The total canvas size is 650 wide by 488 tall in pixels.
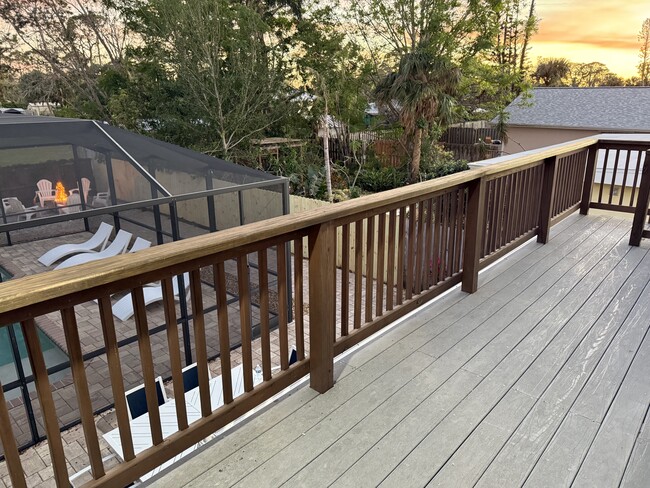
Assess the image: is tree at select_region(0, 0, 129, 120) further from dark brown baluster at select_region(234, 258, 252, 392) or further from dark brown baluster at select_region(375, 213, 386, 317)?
dark brown baluster at select_region(234, 258, 252, 392)

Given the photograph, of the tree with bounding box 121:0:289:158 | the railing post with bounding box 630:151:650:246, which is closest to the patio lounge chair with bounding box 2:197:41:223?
the tree with bounding box 121:0:289:158

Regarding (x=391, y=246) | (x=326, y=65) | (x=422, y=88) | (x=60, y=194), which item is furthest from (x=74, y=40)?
(x=391, y=246)

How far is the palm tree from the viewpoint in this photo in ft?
44.6

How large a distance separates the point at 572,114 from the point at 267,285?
752 inches

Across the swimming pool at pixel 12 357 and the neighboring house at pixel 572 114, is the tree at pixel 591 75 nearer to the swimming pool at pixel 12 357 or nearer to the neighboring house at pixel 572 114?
the neighboring house at pixel 572 114

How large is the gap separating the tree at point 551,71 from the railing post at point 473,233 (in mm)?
25276

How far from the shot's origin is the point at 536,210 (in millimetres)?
4035

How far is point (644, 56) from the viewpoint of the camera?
1033 inches

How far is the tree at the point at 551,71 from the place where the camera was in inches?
955

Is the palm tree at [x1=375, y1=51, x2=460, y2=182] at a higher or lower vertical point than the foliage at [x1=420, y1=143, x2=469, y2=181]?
higher

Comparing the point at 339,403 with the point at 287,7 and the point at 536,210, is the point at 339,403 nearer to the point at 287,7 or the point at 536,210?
the point at 536,210

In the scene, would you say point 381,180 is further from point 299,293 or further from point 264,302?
point 264,302

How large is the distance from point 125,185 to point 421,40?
1220 centimetres

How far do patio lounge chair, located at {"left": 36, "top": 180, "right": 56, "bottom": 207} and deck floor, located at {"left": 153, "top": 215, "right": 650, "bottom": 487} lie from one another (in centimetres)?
714
